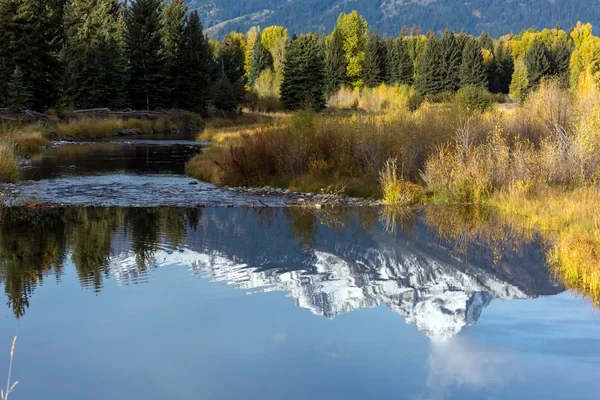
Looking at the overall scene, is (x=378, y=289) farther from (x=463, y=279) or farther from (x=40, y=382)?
(x=40, y=382)

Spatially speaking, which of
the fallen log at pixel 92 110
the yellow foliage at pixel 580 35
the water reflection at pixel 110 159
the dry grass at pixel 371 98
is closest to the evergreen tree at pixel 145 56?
the fallen log at pixel 92 110

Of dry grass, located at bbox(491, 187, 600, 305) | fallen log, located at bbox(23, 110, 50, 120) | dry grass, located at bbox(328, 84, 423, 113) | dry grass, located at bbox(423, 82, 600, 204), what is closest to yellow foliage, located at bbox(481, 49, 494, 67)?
dry grass, located at bbox(328, 84, 423, 113)

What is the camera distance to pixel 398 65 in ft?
275

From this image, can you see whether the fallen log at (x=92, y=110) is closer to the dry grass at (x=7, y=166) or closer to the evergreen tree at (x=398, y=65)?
the dry grass at (x=7, y=166)

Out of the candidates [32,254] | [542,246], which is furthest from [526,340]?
[32,254]

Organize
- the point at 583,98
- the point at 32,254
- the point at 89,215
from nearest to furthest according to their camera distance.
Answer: the point at 32,254 → the point at 89,215 → the point at 583,98

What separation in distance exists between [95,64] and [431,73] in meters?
42.5

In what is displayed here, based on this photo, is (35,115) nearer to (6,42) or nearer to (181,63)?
(6,42)

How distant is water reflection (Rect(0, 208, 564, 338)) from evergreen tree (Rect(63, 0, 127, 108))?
34.3 metres

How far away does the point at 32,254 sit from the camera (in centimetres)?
1107

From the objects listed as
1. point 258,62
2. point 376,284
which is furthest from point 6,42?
point 258,62

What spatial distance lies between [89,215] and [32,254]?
13.0 ft

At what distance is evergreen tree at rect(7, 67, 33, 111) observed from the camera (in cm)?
3906

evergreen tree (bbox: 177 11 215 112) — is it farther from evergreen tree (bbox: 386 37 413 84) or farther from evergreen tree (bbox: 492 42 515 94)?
evergreen tree (bbox: 492 42 515 94)
